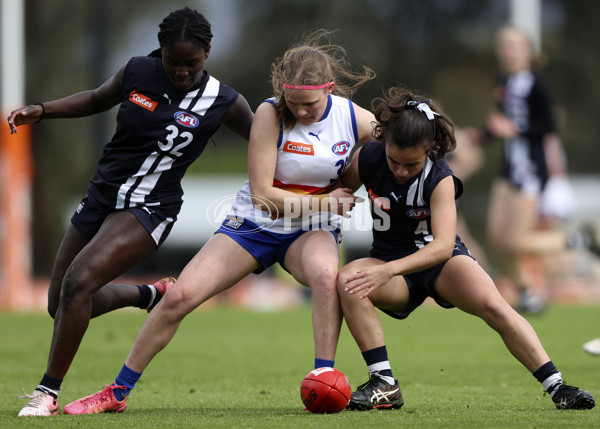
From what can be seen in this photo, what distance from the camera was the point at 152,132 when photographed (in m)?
5.10

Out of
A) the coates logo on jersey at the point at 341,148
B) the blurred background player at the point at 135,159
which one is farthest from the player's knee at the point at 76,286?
the coates logo on jersey at the point at 341,148

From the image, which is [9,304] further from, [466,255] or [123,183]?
[466,255]

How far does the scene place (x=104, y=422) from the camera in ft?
14.5

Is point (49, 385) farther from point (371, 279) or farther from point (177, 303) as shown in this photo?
point (371, 279)

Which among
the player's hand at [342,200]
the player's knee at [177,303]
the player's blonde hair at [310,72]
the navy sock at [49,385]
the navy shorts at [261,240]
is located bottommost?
the navy sock at [49,385]

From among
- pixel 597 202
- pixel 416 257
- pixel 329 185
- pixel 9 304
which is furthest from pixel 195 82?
pixel 597 202

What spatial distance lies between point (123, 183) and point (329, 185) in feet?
3.59

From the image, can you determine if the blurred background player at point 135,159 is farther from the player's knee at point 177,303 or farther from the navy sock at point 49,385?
the player's knee at point 177,303

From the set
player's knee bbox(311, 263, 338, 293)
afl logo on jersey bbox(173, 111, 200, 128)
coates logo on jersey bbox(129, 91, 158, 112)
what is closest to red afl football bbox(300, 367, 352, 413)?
player's knee bbox(311, 263, 338, 293)

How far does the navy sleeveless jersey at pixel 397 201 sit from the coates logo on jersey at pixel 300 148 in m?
0.26

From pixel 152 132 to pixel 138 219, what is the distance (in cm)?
46

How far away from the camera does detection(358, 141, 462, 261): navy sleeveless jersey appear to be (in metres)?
4.84

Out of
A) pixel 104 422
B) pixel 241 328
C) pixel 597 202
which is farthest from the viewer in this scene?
pixel 597 202

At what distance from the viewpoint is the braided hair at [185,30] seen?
15.9 ft
